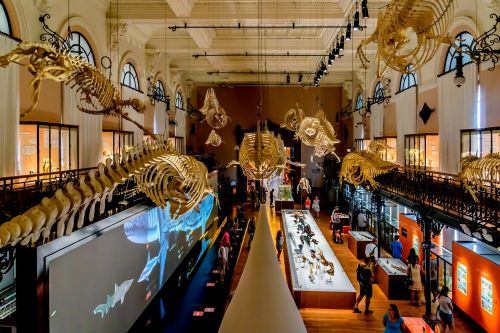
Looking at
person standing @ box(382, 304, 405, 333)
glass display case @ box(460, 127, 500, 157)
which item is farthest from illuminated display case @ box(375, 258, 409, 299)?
glass display case @ box(460, 127, 500, 157)

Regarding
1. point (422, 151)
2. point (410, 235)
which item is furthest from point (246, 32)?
point (410, 235)

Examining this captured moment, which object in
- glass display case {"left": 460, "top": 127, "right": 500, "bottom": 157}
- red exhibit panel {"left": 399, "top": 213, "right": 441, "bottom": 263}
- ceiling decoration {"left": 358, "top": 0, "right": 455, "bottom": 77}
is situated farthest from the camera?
red exhibit panel {"left": 399, "top": 213, "right": 441, "bottom": 263}

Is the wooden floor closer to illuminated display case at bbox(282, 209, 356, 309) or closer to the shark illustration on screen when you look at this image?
illuminated display case at bbox(282, 209, 356, 309)

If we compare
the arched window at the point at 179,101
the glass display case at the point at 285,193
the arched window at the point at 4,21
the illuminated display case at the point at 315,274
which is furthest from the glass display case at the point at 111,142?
the glass display case at the point at 285,193

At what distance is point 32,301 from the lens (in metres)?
4.45

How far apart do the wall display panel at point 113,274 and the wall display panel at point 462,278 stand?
7820mm

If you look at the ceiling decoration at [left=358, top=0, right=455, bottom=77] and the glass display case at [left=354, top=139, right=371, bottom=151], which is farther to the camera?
the glass display case at [left=354, top=139, right=371, bottom=151]

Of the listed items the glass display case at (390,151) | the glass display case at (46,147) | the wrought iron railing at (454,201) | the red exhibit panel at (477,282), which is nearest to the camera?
the wrought iron railing at (454,201)

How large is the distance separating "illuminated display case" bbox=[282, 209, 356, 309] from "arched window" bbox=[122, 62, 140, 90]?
9.09 m

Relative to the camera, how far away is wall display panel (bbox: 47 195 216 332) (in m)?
5.26

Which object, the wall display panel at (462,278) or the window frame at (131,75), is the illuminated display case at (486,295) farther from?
the window frame at (131,75)

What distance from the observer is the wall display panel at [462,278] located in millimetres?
8703

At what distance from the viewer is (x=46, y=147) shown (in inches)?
376

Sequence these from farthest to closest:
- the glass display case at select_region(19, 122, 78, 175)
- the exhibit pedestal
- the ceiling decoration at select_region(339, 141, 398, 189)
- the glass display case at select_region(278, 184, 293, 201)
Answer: the glass display case at select_region(278, 184, 293, 201)
the exhibit pedestal
the ceiling decoration at select_region(339, 141, 398, 189)
the glass display case at select_region(19, 122, 78, 175)
